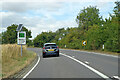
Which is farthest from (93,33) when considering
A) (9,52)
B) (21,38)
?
(9,52)

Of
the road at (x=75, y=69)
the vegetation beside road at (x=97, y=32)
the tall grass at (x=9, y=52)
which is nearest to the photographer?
the road at (x=75, y=69)

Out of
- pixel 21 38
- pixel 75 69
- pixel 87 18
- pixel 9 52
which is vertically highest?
pixel 87 18

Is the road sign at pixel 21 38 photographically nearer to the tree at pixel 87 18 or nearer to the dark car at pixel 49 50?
the dark car at pixel 49 50

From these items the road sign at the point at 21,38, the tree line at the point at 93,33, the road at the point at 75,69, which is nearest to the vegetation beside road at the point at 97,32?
the tree line at the point at 93,33

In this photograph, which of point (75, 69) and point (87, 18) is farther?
point (87, 18)

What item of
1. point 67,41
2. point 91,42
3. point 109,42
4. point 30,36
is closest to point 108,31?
point 109,42

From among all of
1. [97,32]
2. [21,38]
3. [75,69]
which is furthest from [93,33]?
[75,69]

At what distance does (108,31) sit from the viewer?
2655 cm

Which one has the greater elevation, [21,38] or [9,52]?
[21,38]

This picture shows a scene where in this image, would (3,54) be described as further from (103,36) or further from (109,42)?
(103,36)

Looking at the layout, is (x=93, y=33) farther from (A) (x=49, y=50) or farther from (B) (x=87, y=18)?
(B) (x=87, y=18)

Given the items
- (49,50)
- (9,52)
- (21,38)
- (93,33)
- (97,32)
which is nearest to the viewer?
(9,52)

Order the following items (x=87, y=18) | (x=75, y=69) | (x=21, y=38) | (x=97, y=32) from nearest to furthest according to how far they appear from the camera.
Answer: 1. (x=75, y=69)
2. (x=21, y=38)
3. (x=97, y=32)
4. (x=87, y=18)

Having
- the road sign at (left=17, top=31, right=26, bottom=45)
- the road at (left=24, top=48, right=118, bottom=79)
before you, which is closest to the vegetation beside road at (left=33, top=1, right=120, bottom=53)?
the road sign at (left=17, top=31, right=26, bottom=45)
